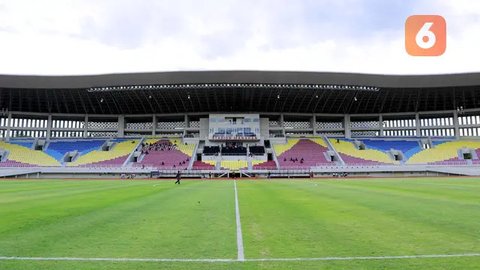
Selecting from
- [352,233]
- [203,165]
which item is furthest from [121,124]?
[352,233]

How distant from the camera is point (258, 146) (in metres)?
69.1

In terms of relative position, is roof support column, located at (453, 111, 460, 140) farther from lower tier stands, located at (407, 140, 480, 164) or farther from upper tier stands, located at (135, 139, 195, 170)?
upper tier stands, located at (135, 139, 195, 170)

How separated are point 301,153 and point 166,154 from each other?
23765 millimetres

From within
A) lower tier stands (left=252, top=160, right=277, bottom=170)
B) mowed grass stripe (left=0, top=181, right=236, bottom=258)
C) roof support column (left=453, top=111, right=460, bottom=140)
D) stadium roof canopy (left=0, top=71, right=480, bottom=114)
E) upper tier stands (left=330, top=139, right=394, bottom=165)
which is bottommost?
mowed grass stripe (left=0, top=181, right=236, bottom=258)

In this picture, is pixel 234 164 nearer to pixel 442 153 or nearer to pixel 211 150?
pixel 211 150

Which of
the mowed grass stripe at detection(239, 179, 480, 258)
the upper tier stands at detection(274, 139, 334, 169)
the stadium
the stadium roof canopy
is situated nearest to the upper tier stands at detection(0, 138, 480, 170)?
the upper tier stands at detection(274, 139, 334, 169)

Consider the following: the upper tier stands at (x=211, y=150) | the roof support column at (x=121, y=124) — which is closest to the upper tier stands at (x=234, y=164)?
the upper tier stands at (x=211, y=150)

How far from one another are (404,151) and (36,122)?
7104 cm

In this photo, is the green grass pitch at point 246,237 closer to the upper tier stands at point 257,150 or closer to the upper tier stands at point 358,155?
the upper tier stands at point 358,155

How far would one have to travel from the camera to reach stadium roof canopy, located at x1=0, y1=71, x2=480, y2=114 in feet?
194

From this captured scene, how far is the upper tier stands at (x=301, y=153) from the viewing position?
6134 centimetres

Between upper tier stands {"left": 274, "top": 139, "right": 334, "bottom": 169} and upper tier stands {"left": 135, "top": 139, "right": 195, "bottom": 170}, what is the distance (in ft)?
52.6

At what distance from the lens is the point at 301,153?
6550 centimetres

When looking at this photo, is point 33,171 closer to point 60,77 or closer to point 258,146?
point 60,77
